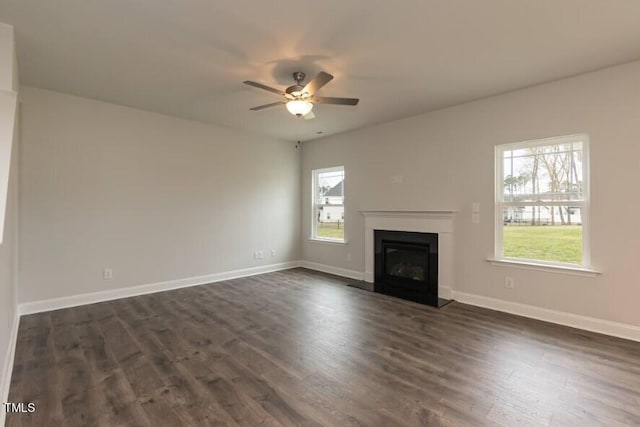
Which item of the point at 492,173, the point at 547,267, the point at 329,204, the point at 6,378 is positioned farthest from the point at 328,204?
the point at 6,378

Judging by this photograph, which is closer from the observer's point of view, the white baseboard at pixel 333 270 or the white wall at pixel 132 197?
the white wall at pixel 132 197

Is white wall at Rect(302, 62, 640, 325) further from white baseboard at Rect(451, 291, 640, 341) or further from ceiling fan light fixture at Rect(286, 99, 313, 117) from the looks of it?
ceiling fan light fixture at Rect(286, 99, 313, 117)

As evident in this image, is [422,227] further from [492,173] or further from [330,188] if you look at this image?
[330,188]

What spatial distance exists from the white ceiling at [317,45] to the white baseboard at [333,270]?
9.71ft

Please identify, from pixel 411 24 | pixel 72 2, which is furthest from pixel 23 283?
pixel 411 24

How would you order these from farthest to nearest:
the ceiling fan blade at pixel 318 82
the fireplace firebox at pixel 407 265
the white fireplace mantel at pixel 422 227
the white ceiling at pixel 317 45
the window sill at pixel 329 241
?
the window sill at pixel 329 241 → the fireplace firebox at pixel 407 265 → the white fireplace mantel at pixel 422 227 → the ceiling fan blade at pixel 318 82 → the white ceiling at pixel 317 45

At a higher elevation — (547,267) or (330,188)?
(330,188)

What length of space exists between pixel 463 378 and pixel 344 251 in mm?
3474

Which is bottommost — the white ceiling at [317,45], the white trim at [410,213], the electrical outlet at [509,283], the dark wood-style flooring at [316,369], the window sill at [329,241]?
the dark wood-style flooring at [316,369]

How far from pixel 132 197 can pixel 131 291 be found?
4.31 ft

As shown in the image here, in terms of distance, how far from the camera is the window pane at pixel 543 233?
3333mm

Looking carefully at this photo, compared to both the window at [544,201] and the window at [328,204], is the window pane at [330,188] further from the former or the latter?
the window at [544,201]

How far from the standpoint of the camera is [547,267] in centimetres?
342

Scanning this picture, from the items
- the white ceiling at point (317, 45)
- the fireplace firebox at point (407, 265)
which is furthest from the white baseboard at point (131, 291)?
the white ceiling at point (317, 45)
